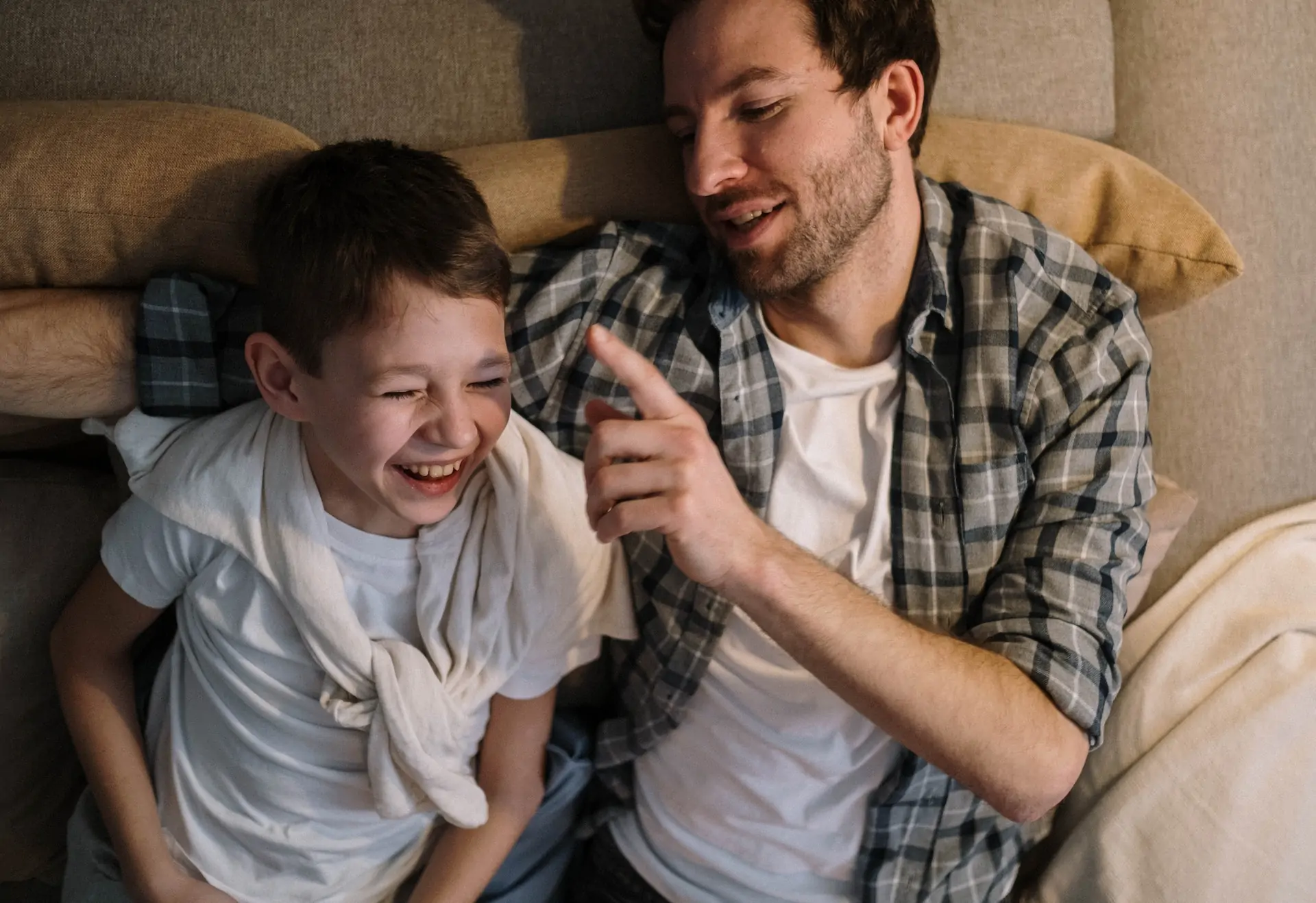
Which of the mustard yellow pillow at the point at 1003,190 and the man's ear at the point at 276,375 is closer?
the man's ear at the point at 276,375

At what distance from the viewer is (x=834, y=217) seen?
1.25m

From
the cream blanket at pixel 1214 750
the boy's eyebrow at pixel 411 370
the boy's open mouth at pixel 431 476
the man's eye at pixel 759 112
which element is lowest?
the cream blanket at pixel 1214 750

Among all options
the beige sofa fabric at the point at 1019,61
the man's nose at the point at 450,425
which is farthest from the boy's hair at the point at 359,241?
the beige sofa fabric at the point at 1019,61

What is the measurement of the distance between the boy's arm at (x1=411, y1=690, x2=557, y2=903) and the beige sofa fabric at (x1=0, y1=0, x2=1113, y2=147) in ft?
2.66

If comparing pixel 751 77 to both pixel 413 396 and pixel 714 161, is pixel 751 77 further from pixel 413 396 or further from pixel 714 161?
pixel 413 396

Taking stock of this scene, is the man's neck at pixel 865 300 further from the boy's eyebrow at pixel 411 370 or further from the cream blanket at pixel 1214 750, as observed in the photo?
the cream blanket at pixel 1214 750

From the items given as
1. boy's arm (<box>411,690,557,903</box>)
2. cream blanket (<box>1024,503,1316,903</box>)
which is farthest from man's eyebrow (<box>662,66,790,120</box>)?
cream blanket (<box>1024,503,1316,903</box>)

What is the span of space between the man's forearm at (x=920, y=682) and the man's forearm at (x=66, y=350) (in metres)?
0.78

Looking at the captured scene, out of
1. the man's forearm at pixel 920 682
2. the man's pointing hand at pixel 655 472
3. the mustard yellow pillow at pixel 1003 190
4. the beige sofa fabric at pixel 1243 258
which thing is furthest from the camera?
the beige sofa fabric at pixel 1243 258

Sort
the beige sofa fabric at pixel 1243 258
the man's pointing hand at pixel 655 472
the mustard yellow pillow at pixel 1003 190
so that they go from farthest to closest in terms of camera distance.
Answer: the beige sofa fabric at pixel 1243 258, the mustard yellow pillow at pixel 1003 190, the man's pointing hand at pixel 655 472

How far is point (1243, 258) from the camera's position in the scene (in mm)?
1455

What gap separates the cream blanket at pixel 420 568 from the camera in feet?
3.69

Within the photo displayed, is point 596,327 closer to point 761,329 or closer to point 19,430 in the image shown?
point 761,329

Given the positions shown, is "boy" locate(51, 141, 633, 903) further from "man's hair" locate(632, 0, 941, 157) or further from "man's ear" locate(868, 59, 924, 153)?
"man's ear" locate(868, 59, 924, 153)
